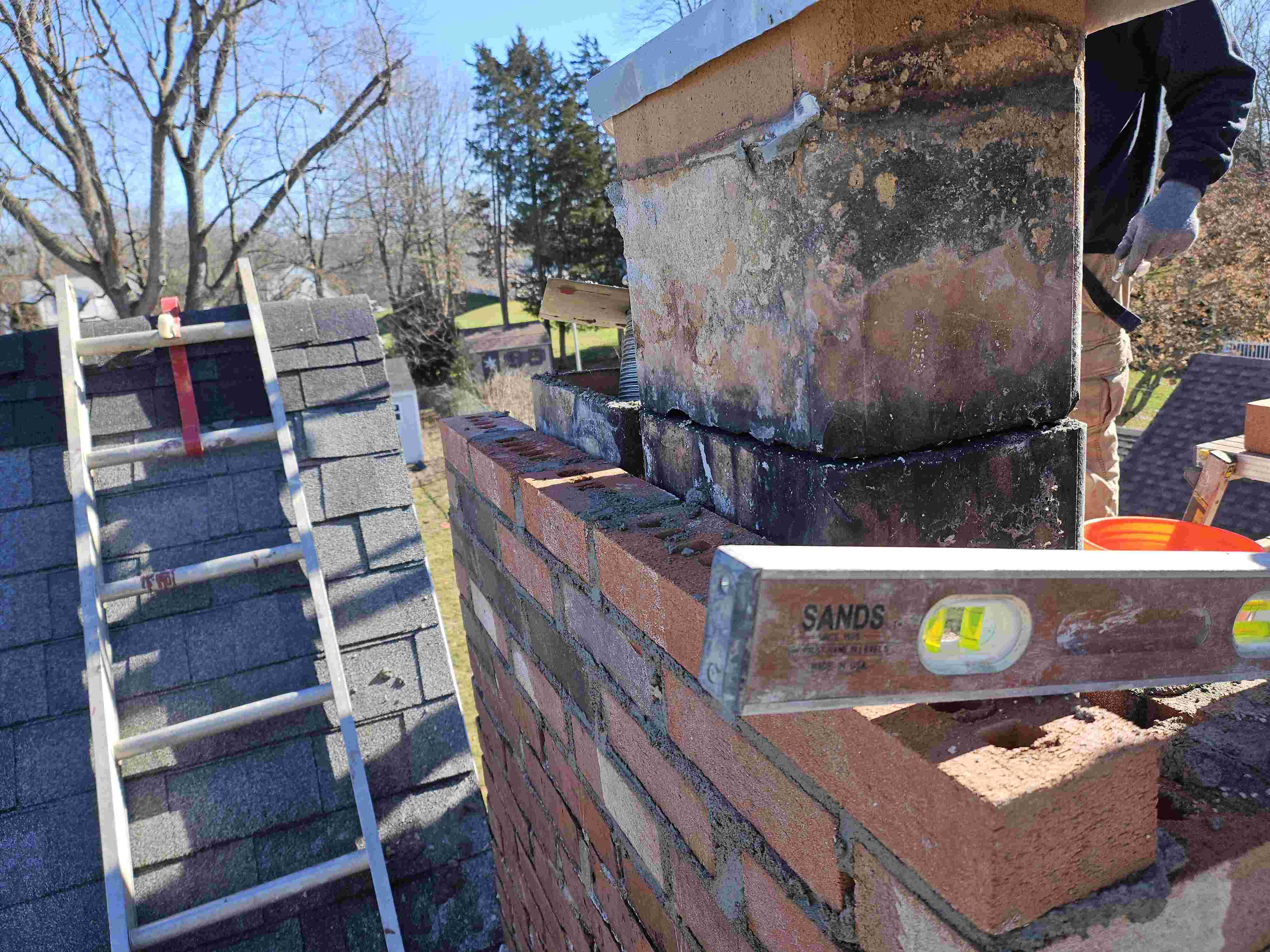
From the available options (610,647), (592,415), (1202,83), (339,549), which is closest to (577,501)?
(610,647)

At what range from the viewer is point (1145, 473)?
6.87 metres

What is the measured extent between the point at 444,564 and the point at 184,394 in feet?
27.0

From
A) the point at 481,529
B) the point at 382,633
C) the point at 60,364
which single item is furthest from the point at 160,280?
the point at 481,529

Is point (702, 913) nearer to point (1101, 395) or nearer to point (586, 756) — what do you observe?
point (586, 756)

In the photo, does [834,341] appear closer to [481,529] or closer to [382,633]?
[481,529]

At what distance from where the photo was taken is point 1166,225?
133 centimetres

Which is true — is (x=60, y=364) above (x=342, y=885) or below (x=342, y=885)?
above

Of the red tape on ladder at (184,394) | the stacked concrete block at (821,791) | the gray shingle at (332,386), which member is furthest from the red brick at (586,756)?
the gray shingle at (332,386)

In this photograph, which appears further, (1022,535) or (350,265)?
(350,265)

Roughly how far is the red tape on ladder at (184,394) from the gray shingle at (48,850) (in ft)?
3.54

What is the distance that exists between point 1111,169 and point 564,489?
Result: 1.32 meters

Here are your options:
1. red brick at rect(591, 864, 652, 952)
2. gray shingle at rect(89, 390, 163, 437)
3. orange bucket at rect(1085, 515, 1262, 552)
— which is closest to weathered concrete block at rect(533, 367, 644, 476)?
red brick at rect(591, 864, 652, 952)

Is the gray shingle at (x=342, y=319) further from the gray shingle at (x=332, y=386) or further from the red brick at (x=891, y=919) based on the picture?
the red brick at (x=891, y=919)

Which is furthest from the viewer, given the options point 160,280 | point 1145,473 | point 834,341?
point 160,280
